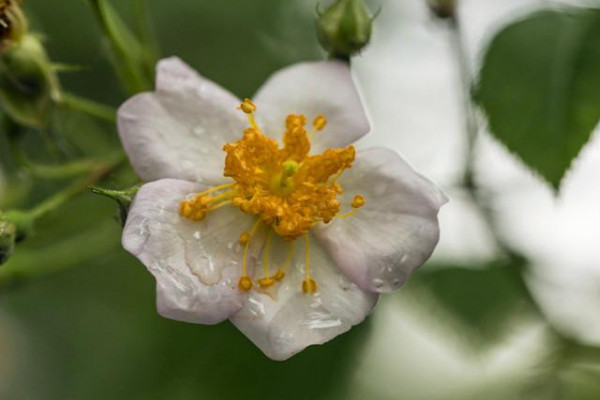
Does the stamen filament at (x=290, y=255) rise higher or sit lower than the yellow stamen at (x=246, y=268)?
lower

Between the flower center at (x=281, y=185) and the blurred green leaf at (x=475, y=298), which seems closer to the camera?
the flower center at (x=281, y=185)

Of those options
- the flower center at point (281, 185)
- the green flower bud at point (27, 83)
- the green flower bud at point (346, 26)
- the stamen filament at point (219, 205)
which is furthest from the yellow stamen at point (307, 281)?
the green flower bud at point (27, 83)

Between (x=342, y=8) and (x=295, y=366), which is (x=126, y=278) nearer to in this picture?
(x=295, y=366)

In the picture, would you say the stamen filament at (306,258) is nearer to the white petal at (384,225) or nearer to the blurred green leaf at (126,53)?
the white petal at (384,225)

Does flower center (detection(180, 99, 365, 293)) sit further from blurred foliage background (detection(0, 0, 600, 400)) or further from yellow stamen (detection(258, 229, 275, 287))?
blurred foliage background (detection(0, 0, 600, 400))

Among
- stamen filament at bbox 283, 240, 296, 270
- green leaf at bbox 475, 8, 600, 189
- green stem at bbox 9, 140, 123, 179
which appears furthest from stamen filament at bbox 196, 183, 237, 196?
green leaf at bbox 475, 8, 600, 189

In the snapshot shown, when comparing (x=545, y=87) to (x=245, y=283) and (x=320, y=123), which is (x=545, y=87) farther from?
(x=245, y=283)

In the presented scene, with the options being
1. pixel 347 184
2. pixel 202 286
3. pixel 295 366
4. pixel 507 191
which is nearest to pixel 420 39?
pixel 507 191
